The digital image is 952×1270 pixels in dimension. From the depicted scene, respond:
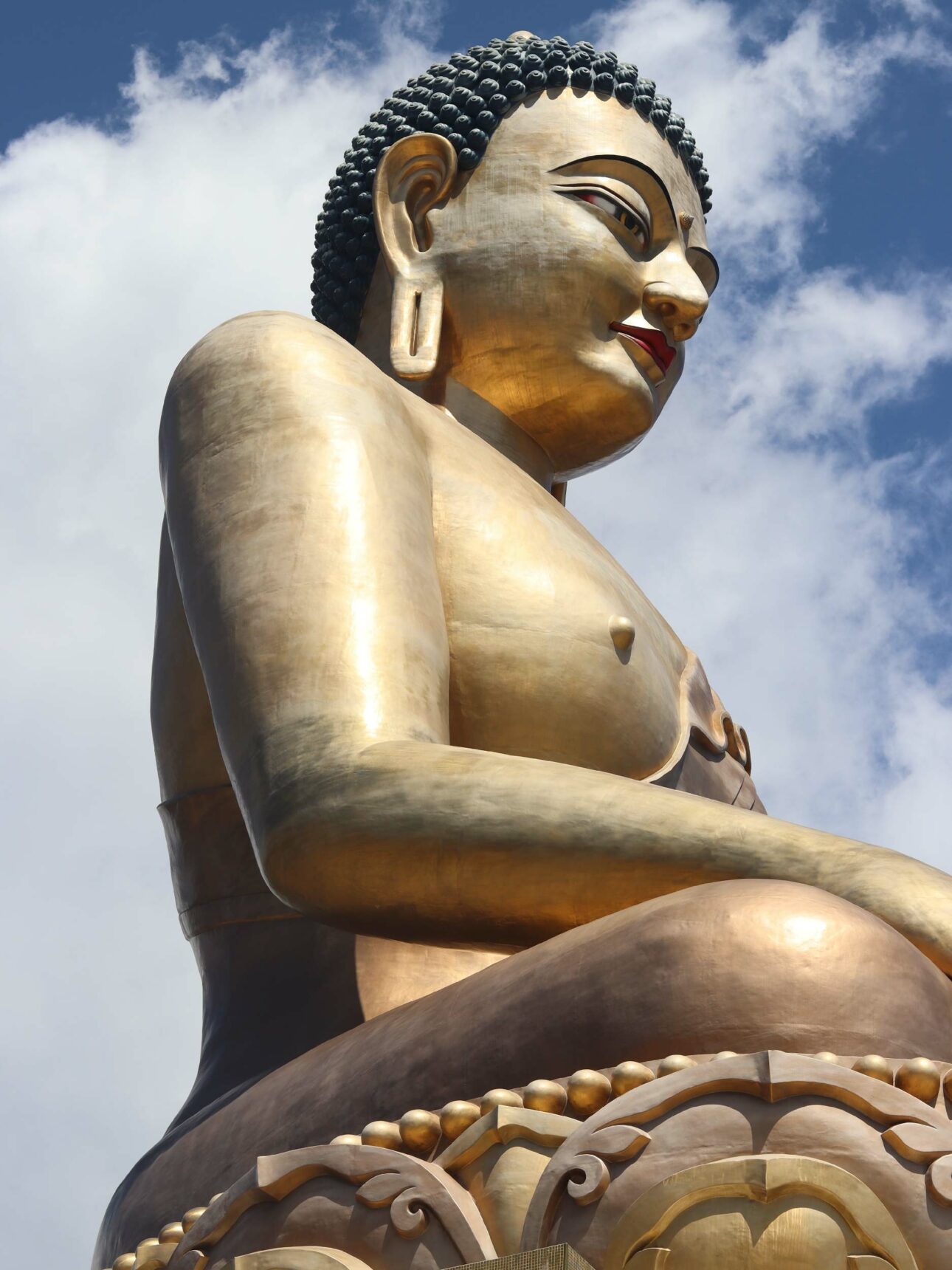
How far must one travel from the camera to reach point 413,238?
6902 millimetres

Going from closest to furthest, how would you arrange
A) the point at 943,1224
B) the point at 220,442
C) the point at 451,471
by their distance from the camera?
the point at 943,1224, the point at 220,442, the point at 451,471

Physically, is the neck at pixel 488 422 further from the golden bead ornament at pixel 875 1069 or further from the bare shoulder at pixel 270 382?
the golden bead ornament at pixel 875 1069

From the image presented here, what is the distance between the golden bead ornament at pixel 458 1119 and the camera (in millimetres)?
4059

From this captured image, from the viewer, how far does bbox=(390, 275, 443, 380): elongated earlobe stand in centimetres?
670

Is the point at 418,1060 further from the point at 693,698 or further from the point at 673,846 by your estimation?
the point at 693,698

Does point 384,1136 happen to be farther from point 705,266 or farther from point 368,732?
point 705,266

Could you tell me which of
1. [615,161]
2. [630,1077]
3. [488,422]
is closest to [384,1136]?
[630,1077]

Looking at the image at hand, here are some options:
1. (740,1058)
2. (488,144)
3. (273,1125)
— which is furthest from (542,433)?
(740,1058)

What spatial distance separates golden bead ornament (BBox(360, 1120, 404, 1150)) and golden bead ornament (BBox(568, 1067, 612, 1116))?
0.36 m

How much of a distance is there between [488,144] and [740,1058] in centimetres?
389

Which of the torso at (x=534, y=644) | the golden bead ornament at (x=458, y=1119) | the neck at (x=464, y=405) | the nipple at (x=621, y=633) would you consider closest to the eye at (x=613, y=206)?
the neck at (x=464, y=405)

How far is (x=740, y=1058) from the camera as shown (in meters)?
3.75

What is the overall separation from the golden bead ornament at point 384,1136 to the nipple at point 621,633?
1876 millimetres

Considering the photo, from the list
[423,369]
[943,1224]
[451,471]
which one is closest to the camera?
[943,1224]
